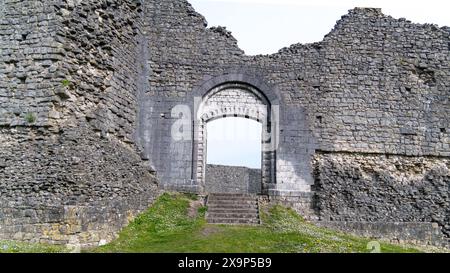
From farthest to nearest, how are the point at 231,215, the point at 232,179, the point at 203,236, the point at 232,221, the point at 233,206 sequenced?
the point at 232,179 < the point at 233,206 < the point at 231,215 < the point at 232,221 < the point at 203,236

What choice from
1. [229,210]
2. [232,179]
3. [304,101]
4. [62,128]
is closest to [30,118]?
[62,128]

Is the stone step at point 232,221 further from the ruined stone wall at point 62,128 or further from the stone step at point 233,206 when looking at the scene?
the ruined stone wall at point 62,128

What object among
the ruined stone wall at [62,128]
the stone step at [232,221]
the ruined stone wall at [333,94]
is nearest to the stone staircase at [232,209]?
the stone step at [232,221]

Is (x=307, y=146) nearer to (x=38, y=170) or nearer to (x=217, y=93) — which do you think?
(x=217, y=93)

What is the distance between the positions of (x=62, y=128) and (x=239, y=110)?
6.41 meters

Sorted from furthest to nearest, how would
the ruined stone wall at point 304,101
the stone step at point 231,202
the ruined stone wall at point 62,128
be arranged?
the stone step at point 231,202 → the ruined stone wall at point 304,101 → the ruined stone wall at point 62,128

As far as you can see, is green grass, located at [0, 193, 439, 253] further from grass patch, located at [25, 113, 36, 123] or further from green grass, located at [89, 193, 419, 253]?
grass patch, located at [25, 113, 36, 123]

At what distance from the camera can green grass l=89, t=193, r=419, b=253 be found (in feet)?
32.2

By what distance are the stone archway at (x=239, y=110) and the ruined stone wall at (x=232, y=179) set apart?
11.6 meters

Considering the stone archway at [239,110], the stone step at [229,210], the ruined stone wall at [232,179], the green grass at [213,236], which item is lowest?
the green grass at [213,236]

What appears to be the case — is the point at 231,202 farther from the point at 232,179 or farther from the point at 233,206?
the point at 232,179

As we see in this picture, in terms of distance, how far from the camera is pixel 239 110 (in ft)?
50.4

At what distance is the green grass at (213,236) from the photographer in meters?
9.82

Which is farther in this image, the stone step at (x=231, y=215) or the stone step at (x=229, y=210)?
the stone step at (x=229, y=210)
